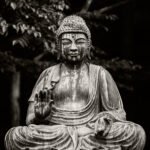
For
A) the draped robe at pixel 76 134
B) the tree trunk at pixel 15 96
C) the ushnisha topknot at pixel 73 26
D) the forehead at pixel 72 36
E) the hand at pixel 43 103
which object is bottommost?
the draped robe at pixel 76 134

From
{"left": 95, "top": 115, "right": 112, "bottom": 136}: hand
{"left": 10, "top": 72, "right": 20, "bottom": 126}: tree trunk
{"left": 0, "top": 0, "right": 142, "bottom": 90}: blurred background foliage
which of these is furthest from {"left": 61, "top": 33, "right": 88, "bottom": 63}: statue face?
{"left": 10, "top": 72, "right": 20, "bottom": 126}: tree trunk

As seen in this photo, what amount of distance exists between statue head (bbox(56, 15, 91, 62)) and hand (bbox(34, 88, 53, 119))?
0.88m

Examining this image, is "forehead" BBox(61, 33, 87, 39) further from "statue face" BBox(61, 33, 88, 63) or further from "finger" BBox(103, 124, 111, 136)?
"finger" BBox(103, 124, 111, 136)

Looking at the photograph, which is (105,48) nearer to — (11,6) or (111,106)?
(11,6)

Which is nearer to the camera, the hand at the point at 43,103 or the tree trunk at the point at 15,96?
the hand at the point at 43,103

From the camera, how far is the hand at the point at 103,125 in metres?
14.4

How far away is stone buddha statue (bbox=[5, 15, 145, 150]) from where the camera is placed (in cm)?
1450

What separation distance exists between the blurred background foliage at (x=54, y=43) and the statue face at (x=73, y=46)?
2.83 metres

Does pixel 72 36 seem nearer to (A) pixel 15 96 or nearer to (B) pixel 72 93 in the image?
(B) pixel 72 93

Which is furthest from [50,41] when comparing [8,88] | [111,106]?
[111,106]

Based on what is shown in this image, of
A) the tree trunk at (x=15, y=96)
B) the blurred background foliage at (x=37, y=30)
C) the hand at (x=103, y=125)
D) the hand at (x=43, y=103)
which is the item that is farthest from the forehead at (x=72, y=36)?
the tree trunk at (x=15, y=96)

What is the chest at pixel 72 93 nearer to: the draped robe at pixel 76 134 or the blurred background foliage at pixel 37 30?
the draped robe at pixel 76 134

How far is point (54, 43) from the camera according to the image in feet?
62.2

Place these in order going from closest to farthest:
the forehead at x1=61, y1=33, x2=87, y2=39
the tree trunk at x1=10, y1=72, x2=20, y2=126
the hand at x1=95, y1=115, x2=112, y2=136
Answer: the hand at x1=95, y1=115, x2=112, y2=136
the forehead at x1=61, y1=33, x2=87, y2=39
the tree trunk at x1=10, y1=72, x2=20, y2=126
